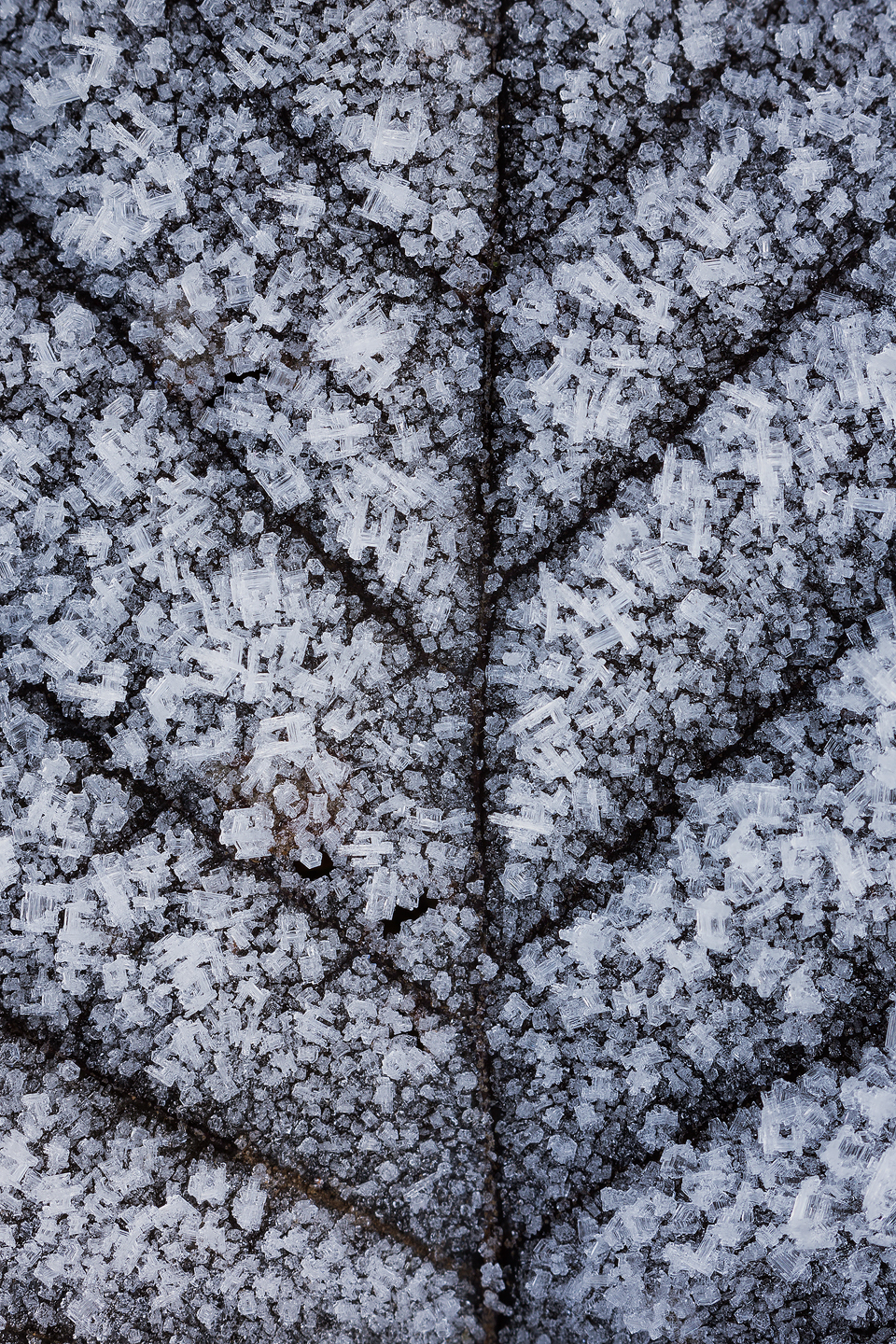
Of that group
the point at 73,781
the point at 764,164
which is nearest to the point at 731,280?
the point at 764,164

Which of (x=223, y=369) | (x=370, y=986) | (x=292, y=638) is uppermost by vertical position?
(x=223, y=369)

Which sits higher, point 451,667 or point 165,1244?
point 451,667

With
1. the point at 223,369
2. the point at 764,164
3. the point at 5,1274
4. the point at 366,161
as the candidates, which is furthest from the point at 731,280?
the point at 5,1274

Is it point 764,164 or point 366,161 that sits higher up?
point 764,164

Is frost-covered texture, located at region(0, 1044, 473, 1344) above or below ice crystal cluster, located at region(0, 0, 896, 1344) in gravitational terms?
below

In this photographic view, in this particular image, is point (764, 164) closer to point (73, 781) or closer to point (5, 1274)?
point (73, 781)

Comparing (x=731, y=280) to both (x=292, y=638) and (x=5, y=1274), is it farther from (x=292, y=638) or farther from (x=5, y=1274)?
(x=5, y=1274)

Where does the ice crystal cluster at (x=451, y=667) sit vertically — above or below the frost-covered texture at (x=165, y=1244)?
above
